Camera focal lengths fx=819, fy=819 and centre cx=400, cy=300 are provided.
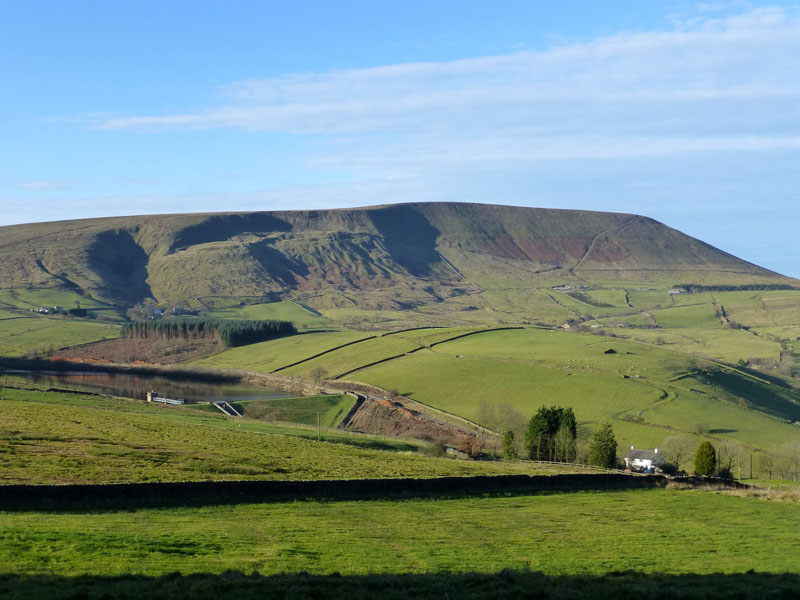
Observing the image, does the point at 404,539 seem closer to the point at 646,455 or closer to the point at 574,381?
the point at 646,455

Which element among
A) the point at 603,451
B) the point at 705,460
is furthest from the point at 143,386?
the point at 705,460

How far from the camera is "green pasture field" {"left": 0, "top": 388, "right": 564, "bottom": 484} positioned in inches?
1763

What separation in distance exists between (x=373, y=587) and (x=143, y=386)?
437ft

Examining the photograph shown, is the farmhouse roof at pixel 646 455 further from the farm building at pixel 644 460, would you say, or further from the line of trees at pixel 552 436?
the line of trees at pixel 552 436

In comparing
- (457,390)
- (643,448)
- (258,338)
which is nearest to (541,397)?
(457,390)

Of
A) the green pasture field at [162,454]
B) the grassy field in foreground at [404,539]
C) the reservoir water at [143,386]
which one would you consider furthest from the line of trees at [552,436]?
the reservoir water at [143,386]

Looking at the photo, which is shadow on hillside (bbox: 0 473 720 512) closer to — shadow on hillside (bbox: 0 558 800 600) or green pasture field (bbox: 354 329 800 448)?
shadow on hillside (bbox: 0 558 800 600)

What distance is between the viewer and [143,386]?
146375 mm

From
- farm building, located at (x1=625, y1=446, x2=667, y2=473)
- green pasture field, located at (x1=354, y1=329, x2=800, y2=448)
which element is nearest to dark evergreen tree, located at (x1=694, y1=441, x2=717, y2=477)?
farm building, located at (x1=625, y1=446, x2=667, y2=473)

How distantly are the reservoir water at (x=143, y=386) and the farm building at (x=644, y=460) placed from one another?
61.6 metres

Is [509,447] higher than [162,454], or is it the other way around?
[162,454]

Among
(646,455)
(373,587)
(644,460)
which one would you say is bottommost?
(644,460)

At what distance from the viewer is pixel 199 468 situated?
156 ft

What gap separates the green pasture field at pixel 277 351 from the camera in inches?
6486
